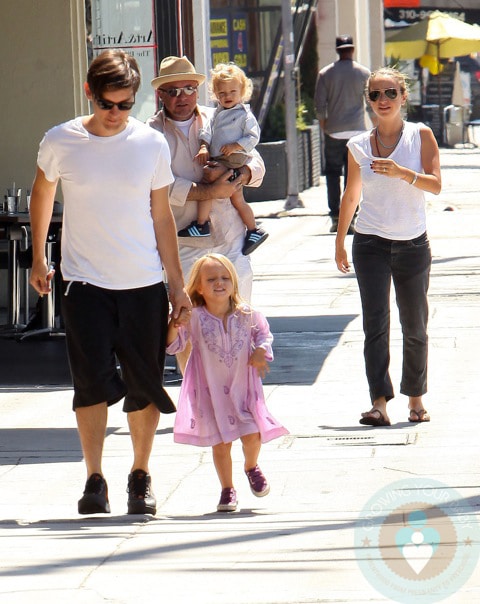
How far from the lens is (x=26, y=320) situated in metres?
10.8

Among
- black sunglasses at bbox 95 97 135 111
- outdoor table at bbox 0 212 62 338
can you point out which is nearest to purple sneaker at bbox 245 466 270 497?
black sunglasses at bbox 95 97 135 111

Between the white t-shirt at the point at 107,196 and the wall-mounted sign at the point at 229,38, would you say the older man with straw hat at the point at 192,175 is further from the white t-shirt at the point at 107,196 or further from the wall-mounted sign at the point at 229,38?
the wall-mounted sign at the point at 229,38

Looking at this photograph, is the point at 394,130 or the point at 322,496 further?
the point at 394,130

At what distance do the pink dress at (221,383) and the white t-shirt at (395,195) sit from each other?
158 cm

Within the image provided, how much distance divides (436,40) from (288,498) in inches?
1259

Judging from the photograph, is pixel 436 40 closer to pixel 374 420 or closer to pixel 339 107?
pixel 339 107

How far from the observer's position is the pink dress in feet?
19.1

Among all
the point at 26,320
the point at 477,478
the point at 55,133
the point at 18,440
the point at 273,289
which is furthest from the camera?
the point at 273,289

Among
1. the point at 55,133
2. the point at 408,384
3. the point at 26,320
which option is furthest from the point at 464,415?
the point at 26,320

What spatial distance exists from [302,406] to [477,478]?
2.09 m

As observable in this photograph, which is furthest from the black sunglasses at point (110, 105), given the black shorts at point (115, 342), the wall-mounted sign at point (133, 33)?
the wall-mounted sign at point (133, 33)

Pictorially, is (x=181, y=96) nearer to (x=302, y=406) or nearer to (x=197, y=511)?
(x=302, y=406)

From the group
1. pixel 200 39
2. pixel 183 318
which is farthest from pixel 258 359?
pixel 200 39

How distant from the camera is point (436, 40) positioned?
120 feet
